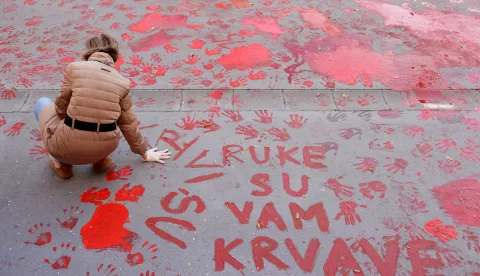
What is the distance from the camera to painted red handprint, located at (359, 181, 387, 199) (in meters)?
2.58

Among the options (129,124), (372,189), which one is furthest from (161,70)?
(372,189)

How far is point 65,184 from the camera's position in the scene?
2.56 m

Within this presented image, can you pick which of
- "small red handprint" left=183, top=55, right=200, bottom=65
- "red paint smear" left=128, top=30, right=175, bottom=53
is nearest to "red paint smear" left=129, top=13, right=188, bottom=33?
"red paint smear" left=128, top=30, right=175, bottom=53

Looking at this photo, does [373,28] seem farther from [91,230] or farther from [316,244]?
[91,230]

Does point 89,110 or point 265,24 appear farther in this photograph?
point 265,24

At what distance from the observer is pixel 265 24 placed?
4.51 m

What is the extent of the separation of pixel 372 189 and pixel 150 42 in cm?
271

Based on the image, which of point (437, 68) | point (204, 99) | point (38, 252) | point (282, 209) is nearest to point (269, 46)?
point (204, 99)

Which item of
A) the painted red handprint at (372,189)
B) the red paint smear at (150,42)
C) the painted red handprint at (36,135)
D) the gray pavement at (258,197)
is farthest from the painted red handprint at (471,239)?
the red paint smear at (150,42)

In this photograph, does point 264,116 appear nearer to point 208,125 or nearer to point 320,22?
point 208,125

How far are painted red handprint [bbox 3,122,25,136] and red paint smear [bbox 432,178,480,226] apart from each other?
298cm

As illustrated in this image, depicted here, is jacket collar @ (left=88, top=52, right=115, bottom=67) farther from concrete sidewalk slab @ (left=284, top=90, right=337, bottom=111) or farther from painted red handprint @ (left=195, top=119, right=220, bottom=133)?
concrete sidewalk slab @ (left=284, top=90, right=337, bottom=111)

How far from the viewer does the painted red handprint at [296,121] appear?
3154mm

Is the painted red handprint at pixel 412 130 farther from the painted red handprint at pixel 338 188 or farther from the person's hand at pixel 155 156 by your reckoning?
the person's hand at pixel 155 156
